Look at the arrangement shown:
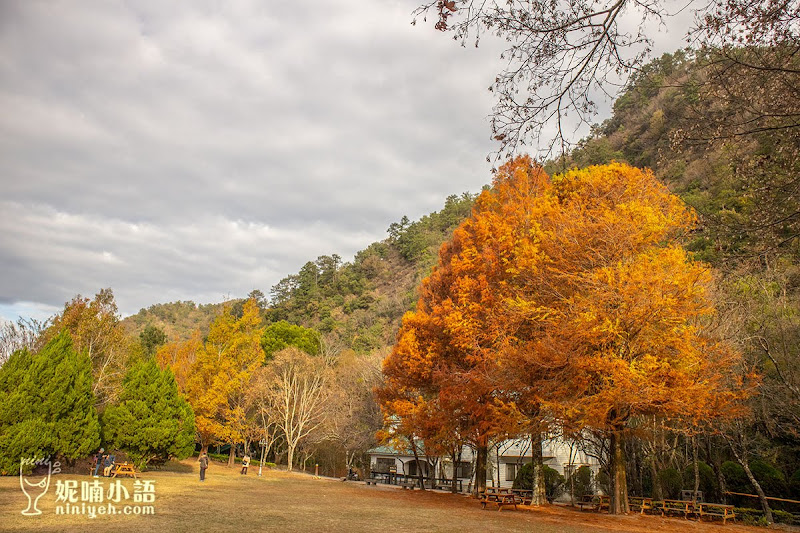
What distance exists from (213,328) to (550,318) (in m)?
27.4

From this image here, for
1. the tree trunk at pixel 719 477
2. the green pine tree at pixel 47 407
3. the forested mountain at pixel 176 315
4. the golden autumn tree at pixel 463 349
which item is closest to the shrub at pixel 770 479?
the tree trunk at pixel 719 477

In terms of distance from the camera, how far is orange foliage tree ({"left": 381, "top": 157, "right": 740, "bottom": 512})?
13.8m

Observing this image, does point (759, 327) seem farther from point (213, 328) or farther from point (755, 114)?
point (213, 328)

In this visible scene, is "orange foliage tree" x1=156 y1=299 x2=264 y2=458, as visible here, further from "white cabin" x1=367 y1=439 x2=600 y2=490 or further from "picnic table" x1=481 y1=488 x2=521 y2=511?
"picnic table" x1=481 y1=488 x2=521 y2=511

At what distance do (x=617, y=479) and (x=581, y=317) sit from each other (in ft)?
21.4

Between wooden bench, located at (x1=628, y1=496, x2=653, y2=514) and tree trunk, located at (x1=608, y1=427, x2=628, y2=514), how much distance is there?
1640mm

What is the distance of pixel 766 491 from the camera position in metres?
17.4

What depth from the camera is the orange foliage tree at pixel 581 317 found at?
13.8 metres

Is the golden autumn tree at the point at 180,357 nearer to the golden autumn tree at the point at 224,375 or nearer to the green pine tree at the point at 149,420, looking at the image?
the golden autumn tree at the point at 224,375

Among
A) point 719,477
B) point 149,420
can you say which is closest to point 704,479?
point 719,477

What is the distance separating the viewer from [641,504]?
60.6ft

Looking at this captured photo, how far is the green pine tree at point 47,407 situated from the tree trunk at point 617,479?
2113cm

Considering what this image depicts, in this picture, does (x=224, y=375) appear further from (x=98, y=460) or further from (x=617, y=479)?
(x=617, y=479)

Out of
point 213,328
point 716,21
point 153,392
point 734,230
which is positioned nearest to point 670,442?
point 734,230
